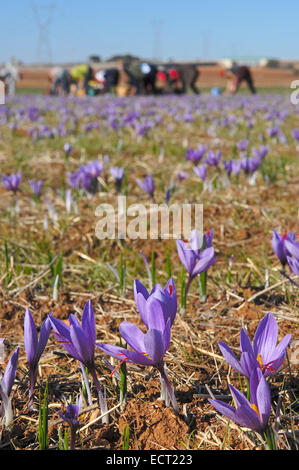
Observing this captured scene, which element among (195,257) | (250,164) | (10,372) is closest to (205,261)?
(195,257)

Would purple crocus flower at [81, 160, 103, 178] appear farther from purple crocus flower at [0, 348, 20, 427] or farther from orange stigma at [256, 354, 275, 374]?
orange stigma at [256, 354, 275, 374]

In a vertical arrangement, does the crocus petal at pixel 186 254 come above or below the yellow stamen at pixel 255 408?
above

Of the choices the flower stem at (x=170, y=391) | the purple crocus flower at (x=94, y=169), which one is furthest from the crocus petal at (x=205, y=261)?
the purple crocus flower at (x=94, y=169)

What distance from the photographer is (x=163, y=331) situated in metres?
1.20

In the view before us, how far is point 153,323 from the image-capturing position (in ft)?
3.95

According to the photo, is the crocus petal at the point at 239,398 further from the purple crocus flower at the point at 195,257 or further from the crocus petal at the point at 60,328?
the purple crocus flower at the point at 195,257

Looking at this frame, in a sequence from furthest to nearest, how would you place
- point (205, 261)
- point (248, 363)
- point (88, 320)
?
1. point (205, 261)
2. point (88, 320)
3. point (248, 363)

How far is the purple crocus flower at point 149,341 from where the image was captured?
3.84ft

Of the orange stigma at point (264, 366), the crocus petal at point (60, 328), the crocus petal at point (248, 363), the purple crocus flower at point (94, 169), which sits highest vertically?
the purple crocus flower at point (94, 169)

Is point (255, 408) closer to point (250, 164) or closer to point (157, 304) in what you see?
point (157, 304)

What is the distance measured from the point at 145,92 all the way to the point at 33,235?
2186 cm

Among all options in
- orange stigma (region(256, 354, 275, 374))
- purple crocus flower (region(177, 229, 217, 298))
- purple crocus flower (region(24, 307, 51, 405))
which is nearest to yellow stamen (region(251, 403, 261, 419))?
orange stigma (region(256, 354, 275, 374))

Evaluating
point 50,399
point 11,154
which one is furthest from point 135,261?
point 11,154

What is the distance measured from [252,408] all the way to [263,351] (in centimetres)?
19
